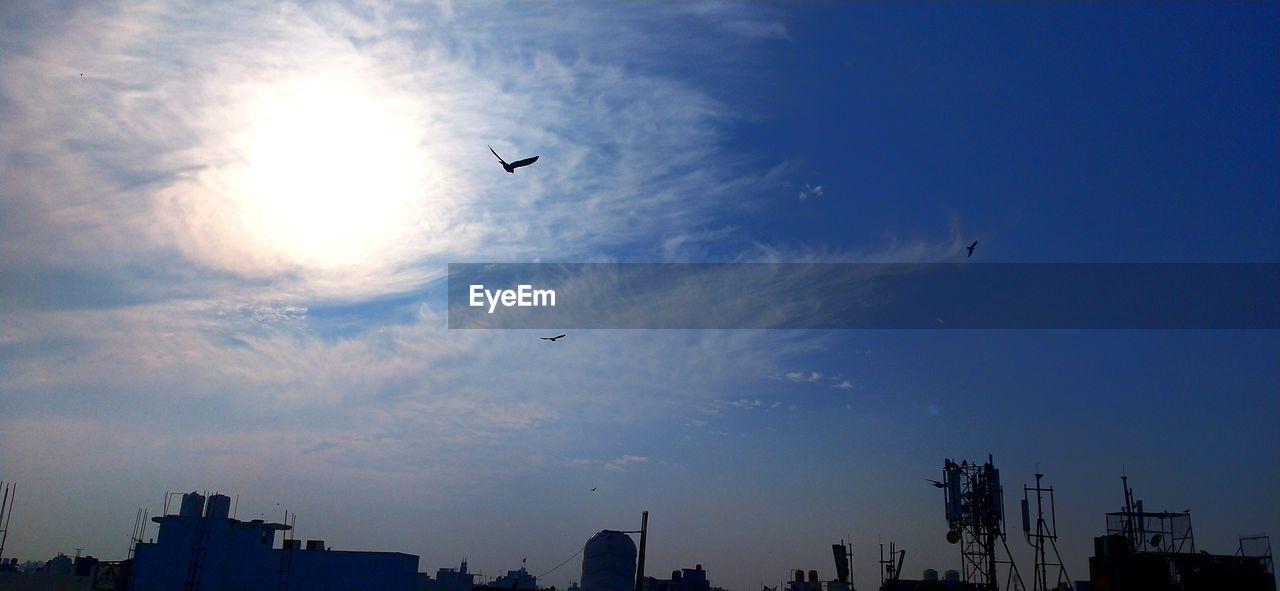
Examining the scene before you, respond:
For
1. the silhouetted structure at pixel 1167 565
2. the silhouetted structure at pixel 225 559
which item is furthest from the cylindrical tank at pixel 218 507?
the silhouetted structure at pixel 1167 565

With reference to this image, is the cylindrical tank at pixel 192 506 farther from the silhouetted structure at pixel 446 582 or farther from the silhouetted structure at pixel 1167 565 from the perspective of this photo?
the silhouetted structure at pixel 1167 565

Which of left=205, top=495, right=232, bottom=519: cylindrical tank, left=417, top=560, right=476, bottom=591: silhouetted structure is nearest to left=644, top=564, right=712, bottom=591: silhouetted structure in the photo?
left=417, top=560, right=476, bottom=591: silhouetted structure

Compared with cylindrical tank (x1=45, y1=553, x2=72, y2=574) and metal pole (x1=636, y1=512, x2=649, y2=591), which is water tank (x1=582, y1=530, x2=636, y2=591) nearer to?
metal pole (x1=636, y1=512, x2=649, y2=591)

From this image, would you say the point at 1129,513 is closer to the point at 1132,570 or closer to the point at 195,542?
the point at 1132,570

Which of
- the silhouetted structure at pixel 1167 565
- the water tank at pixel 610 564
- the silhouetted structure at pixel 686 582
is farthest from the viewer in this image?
the silhouetted structure at pixel 686 582

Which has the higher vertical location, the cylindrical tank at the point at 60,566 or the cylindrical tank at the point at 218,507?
the cylindrical tank at the point at 218,507

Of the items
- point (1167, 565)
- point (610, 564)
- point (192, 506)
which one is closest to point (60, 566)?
point (192, 506)
